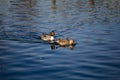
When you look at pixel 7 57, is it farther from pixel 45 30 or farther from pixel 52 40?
pixel 45 30

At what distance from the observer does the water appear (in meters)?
18.7

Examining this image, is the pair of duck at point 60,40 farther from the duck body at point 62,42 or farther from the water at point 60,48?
the water at point 60,48

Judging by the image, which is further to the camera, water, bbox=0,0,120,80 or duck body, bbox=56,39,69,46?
duck body, bbox=56,39,69,46

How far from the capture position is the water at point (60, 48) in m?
18.7

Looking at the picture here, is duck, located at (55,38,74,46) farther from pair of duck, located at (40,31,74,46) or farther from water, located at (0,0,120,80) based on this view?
water, located at (0,0,120,80)

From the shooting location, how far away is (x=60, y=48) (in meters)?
25.2

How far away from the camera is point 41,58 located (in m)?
21.8

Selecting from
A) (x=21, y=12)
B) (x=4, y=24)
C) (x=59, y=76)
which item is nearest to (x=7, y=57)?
(x=59, y=76)

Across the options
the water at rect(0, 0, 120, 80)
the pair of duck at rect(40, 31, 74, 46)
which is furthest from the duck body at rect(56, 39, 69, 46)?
the water at rect(0, 0, 120, 80)

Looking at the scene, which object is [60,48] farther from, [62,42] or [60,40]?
[60,40]

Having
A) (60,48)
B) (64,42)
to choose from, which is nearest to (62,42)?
(64,42)

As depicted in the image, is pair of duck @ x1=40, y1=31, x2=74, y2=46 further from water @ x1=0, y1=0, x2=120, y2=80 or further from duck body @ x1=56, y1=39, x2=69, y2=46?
water @ x1=0, y1=0, x2=120, y2=80

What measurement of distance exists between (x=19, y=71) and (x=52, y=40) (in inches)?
364

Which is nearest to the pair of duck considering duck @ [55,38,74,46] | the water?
duck @ [55,38,74,46]
